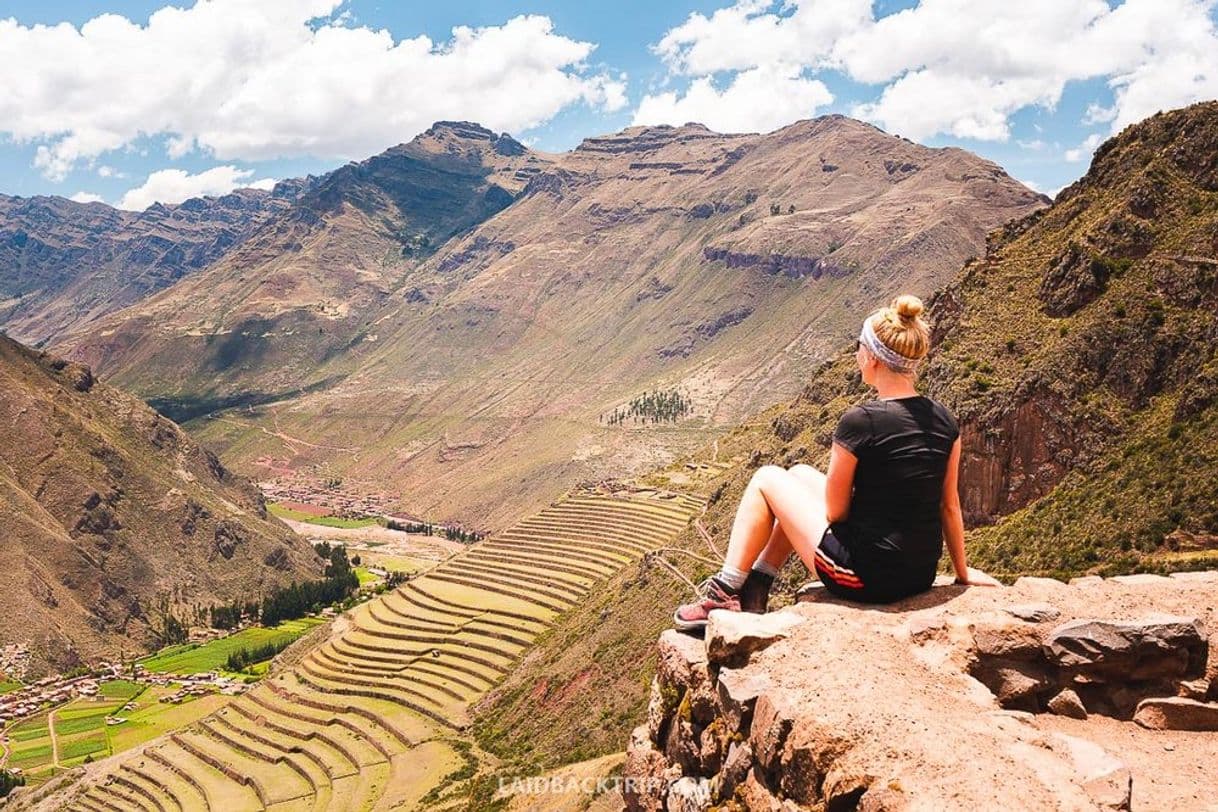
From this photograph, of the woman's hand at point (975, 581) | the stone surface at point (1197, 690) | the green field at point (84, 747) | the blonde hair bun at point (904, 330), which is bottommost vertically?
the green field at point (84, 747)

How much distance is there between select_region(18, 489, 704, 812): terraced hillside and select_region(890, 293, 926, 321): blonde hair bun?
1885 inches

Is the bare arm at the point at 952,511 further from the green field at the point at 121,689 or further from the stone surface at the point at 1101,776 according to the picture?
the green field at the point at 121,689

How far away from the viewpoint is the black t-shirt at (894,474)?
8391mm

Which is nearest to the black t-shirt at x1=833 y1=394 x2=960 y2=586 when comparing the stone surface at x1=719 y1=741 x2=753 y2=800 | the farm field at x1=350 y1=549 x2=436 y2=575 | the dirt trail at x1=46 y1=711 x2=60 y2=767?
the stone surface at x1=719 y1=741 x2=753 y2=800

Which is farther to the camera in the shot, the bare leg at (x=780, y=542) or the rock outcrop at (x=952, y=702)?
the bare leg at (x=780, y=542)

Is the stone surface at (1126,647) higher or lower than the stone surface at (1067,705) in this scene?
higher

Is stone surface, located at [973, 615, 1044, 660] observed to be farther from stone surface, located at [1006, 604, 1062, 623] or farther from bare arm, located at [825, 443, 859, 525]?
bare arm, located at [825, 443, 859, 525]

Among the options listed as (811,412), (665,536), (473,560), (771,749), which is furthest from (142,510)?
(771,749)

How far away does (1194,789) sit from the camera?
734cm

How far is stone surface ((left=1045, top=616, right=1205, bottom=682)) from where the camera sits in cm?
866

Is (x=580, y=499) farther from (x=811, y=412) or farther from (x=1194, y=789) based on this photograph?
(x=1194, y=789)

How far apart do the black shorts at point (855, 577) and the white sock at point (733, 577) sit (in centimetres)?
88

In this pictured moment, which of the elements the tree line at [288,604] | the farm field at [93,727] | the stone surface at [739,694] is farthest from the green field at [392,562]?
the stone surface at [739,694]

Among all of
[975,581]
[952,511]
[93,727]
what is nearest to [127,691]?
[93,727]
